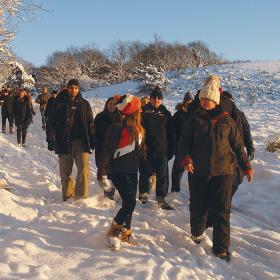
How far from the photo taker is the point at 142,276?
475cm

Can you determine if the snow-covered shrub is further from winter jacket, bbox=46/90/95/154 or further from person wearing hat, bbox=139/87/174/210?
winter jacket, bbox=46/90/95/154

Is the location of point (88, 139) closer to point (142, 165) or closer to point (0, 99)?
point (142, 165)

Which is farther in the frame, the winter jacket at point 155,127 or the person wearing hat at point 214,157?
the winter jacket at point 155,127

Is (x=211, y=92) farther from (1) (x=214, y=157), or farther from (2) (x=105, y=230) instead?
(2) (x=105, y=230)

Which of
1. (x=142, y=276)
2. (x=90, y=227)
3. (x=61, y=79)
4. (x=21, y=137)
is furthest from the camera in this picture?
(x=61, y=79)

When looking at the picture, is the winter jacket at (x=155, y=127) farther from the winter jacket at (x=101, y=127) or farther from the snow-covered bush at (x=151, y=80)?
the snow-covered bush at (x=151, y=80)

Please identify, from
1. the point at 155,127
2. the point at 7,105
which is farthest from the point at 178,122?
the point at 7,105

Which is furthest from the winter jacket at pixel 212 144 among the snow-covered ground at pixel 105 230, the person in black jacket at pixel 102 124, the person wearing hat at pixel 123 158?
the person in black jacket at pixel 102 124

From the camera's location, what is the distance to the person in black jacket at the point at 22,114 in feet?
48.4

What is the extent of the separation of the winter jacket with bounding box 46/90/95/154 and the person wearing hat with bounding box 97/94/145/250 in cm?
191

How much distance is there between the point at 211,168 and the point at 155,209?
7.35 ft

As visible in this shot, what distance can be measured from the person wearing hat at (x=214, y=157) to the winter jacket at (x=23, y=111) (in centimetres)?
989

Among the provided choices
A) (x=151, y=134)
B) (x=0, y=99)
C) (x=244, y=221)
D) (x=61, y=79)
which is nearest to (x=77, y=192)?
(x=151, y=134)

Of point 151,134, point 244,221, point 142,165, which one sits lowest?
point 244,221
